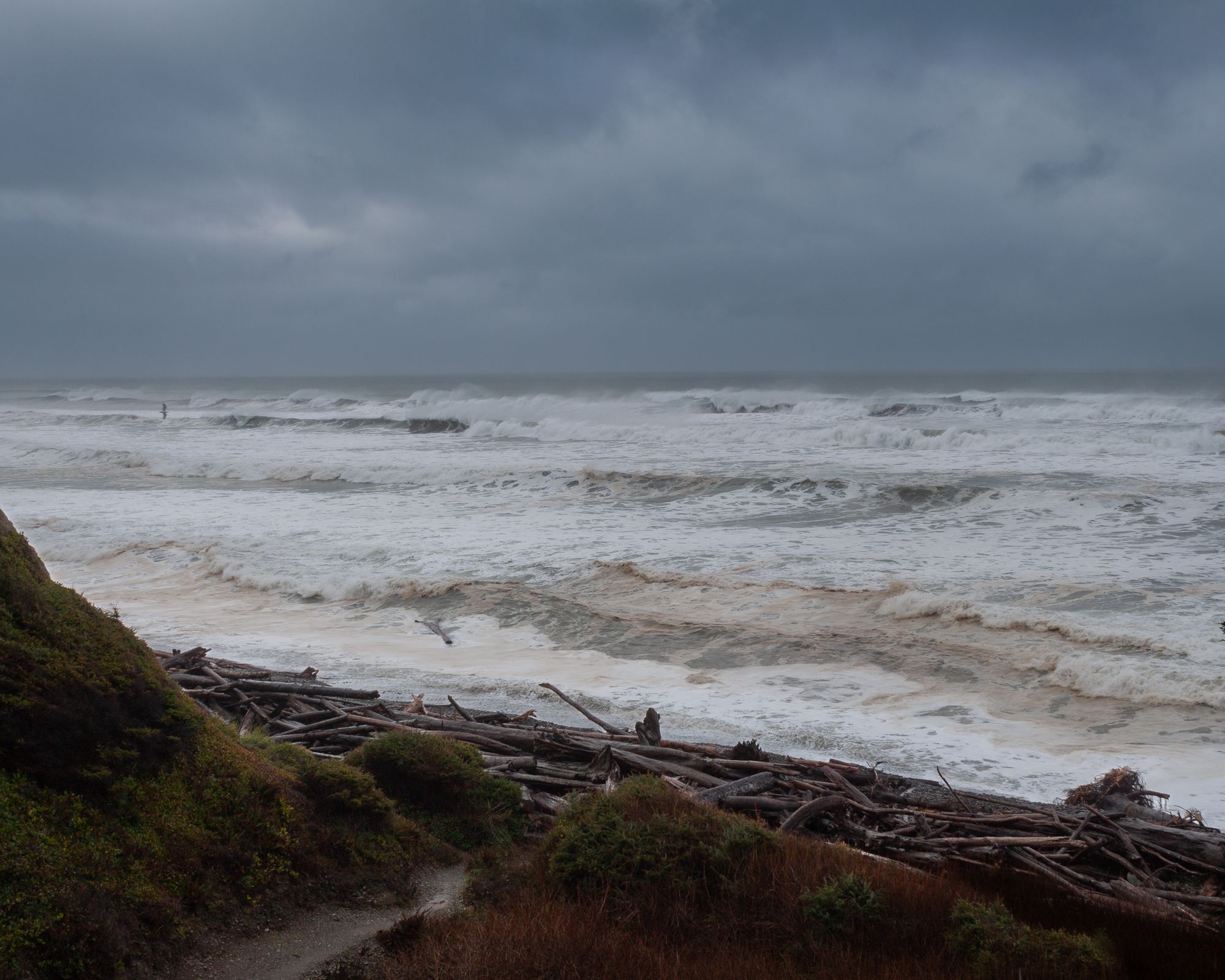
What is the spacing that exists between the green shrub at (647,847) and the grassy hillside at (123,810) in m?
0.87

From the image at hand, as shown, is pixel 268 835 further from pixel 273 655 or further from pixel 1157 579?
pixel 1157 579

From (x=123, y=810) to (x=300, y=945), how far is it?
95 cm

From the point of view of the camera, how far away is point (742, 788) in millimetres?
5703

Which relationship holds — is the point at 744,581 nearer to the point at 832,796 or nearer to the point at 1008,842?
the point at 832,796

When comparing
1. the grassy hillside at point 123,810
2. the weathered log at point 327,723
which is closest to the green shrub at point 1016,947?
the grassy hillside at point 123,810

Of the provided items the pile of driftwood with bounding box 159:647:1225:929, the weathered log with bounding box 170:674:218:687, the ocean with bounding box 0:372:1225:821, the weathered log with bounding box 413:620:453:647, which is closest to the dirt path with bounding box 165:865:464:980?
the pile of driftwood with bounding box 159:647:1225:929

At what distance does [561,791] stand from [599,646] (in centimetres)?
592

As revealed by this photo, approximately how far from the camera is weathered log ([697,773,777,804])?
5492 millimetres

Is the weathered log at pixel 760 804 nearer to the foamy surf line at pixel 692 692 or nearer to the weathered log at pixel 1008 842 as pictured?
the weathered log at pixel 1008 842

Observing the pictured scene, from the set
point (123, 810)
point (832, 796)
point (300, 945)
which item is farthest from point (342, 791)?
point (832, 796)

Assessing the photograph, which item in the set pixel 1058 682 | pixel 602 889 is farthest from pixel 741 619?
pixel 602 889

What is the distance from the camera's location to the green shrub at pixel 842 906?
4004mm

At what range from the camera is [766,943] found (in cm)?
399

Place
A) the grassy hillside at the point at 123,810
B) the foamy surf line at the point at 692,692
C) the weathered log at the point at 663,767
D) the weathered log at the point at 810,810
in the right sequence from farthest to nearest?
1. the foamy surf line at the point at 692,692
2. the weathered log at the point at 663,767
3. the weathered log at the point at 810,810
4. the grassy hillside at the point at 123,810
